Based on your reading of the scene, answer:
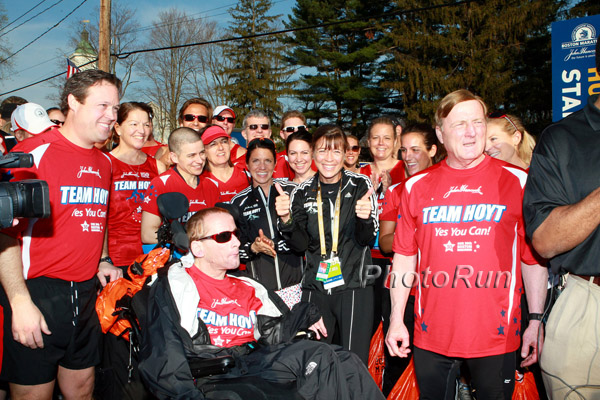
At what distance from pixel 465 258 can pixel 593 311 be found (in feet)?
2.46

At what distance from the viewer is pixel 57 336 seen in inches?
121

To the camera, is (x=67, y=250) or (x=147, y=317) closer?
(x=147, y=317)

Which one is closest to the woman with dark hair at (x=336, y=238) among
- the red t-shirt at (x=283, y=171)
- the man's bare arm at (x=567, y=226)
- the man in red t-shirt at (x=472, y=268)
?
the man in red t-shirt at (x=472, y=268)

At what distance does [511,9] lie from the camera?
22.8 m

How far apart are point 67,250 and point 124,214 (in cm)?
140

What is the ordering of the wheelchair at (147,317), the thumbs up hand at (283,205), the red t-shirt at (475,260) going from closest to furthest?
1. the wheelchair at (147,317)
2. the red t-shirt at (475,260)
3. the thumbs up hand at (283,205)

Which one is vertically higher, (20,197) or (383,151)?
(383,151)

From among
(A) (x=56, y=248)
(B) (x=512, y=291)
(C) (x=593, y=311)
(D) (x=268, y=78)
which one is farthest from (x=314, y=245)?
(D) (x=268, y=78)

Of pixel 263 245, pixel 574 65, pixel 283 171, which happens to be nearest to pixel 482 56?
pixel 574 65

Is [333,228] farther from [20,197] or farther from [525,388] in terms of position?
[20,197]

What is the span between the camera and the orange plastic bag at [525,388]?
3.18 meters

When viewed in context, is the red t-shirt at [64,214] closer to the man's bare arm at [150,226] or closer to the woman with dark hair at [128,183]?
the man's bare arm at [150,226]

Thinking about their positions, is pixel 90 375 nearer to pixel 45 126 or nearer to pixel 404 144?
pixel 45 126

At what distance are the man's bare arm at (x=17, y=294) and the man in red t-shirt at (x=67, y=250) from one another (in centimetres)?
6
